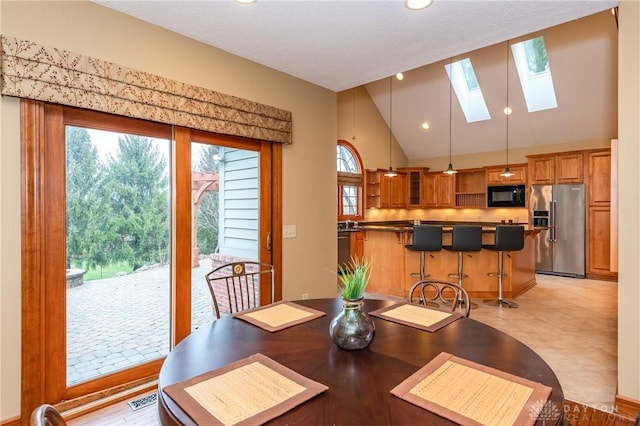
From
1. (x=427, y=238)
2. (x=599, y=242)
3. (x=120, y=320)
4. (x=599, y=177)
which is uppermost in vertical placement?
(x=599, y=177)

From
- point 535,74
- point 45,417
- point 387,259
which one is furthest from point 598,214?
point 45,417

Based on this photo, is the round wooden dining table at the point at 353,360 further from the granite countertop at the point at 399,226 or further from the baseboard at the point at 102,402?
the granite countertop at the point at 399,226

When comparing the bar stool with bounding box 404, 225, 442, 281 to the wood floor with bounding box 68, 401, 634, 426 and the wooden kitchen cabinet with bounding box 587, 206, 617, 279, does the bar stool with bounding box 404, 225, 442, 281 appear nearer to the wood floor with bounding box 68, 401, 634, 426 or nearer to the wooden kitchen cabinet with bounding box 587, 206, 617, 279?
the wood floor with bounding box 68, 401, 634, 426

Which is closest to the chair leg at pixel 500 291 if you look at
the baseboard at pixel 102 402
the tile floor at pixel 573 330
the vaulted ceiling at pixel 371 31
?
the tile floor at pixel 573 330

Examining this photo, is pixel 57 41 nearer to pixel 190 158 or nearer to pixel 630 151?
pixel 190 158

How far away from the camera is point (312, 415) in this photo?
37.9 inches

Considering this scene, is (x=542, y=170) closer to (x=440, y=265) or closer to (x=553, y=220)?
(x=553, y=220)

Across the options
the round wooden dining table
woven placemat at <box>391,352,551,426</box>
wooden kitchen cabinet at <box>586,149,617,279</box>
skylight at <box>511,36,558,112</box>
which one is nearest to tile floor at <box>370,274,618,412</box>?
wooden kitchen cabinet at <box>586,149,617,279</box>

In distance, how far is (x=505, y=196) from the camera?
754 centimetres

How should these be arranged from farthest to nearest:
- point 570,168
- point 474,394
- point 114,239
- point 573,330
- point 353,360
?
point 570,168
point 573,330
point 114,239
point 353,360
point 474,394

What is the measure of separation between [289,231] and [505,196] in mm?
5985

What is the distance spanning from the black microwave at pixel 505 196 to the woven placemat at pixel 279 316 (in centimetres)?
696

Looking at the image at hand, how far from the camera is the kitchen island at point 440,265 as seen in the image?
16.2 feet

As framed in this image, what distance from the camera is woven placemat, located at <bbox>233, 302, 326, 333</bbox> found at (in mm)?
1678
